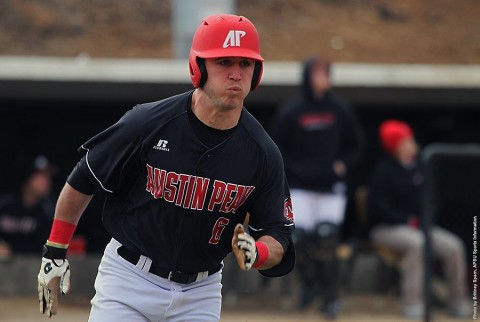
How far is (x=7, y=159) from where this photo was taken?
10.7m

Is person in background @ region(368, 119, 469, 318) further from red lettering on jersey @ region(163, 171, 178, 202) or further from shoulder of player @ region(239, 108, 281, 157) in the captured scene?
red lettering on jersey @ region(163, 171, 178, 202)

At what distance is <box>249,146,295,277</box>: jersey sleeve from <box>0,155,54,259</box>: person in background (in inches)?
216

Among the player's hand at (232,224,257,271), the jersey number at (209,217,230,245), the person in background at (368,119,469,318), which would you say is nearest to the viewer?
the player's hand at (232,224,257,271)

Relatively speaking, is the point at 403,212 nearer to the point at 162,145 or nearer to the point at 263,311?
the point at 263,311

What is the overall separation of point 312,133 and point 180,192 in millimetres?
4633

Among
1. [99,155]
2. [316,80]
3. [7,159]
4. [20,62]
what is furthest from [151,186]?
[7,159]

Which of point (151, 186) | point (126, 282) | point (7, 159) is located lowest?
point (126, 282)

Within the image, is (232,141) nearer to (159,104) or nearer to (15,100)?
(159,104)

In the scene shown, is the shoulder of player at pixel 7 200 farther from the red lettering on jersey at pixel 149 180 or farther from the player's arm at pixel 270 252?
the player's arm at pixel 270 252

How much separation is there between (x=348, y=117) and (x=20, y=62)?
297 cm

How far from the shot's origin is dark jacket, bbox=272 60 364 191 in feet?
29.3

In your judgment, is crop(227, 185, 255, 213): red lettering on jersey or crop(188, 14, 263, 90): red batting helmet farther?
crop(227, 185, 255, 213): red lettering on jersey

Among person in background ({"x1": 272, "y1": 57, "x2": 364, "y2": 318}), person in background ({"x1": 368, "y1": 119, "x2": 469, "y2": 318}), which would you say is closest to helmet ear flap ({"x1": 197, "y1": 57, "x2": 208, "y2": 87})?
person in background ({"x1": 272, "y1": 57, "x2": 364, "y2": 318})

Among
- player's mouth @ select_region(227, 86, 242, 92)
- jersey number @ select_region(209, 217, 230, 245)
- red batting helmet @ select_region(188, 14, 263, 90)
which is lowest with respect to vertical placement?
jersey number @ select_region(209, 217, 230, 245)
